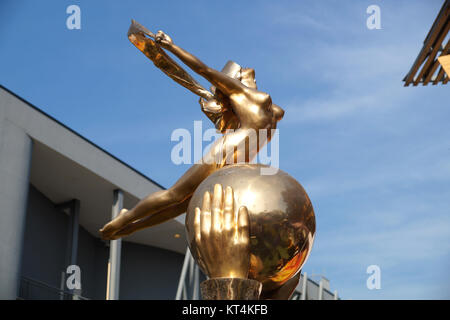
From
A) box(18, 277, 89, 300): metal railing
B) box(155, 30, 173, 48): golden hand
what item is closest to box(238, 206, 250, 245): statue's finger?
box(155, 30, 173, 48): golden hand

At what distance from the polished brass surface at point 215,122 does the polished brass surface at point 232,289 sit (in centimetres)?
79

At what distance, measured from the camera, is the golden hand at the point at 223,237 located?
118 inches

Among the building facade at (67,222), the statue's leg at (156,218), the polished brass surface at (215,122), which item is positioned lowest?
the statue's leg at (156,218)

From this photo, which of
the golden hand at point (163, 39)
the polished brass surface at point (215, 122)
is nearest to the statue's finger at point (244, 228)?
the polished brass surface at point (215, 122)

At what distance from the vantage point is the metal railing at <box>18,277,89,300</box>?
2164cm

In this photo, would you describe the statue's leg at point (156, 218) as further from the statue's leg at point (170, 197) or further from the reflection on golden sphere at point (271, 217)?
the reflection on golden sphere at point (271, 217)

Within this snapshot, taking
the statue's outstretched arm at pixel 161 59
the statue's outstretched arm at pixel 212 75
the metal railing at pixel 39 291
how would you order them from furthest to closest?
the metal railing at pixel 39 291, the statue's outstretched arm at pixel 161 59, the statue's outstretched arm at pixel 212 75

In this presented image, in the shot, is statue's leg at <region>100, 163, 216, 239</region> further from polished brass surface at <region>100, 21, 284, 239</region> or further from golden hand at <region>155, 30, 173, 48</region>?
golden hand at <region>155, 30, 173, 48</region>

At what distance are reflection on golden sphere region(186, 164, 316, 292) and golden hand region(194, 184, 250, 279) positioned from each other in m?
0.05

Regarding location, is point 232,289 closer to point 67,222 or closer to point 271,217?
point 271,217

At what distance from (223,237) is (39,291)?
2188 cm

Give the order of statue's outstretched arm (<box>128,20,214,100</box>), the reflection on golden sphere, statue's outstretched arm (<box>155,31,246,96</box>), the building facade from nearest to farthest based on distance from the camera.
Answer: the reflection on golden sphere, statue's outstretched arm (<box>155,31,246,96</box>), statue's outstretched arm (<box>128,20,214,100</box>), the building facade

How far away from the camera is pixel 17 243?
19.2 m
